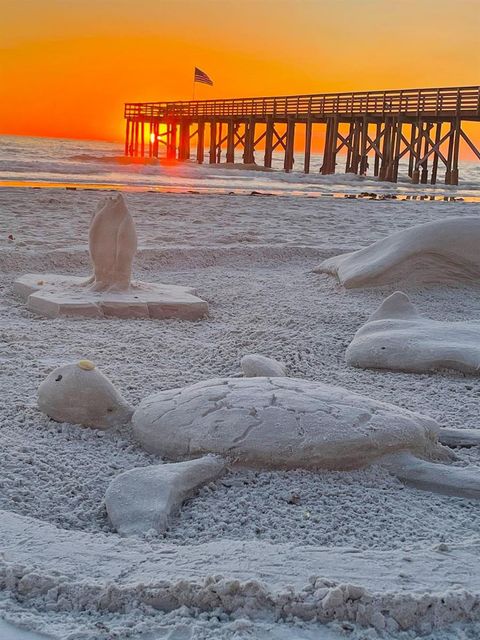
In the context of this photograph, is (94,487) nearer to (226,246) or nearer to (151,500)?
(151,500)

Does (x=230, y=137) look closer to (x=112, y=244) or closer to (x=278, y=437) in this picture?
(x=112, y=244)

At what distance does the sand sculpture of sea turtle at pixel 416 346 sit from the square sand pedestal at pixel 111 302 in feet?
4.73

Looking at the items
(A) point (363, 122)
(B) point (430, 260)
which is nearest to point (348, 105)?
(A) point (363, 122)

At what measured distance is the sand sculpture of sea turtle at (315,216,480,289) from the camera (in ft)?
21.3

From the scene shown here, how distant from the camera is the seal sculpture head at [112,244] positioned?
5.68 m

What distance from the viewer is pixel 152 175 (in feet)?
83.2

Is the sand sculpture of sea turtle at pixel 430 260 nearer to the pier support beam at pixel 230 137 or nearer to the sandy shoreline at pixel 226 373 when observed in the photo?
the sandy shoreline at pixel 226 373

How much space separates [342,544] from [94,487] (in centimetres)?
90

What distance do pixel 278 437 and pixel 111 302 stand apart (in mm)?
2942

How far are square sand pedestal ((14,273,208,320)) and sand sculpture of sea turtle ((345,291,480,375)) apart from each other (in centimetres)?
144

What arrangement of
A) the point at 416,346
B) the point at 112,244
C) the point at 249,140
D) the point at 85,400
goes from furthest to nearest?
the point at 249,140
the point at 112,244
the point at 416,346
the point at 85,400

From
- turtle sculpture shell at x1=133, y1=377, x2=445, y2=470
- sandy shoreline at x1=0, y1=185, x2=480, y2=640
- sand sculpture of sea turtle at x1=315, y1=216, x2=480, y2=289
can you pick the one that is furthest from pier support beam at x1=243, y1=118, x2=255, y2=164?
turtle sculpture shell at x1=133, y1=377, x2=445, y2=470

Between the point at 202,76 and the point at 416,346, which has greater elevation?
A: the point at 202,76

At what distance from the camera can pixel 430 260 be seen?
6566 millimetres
